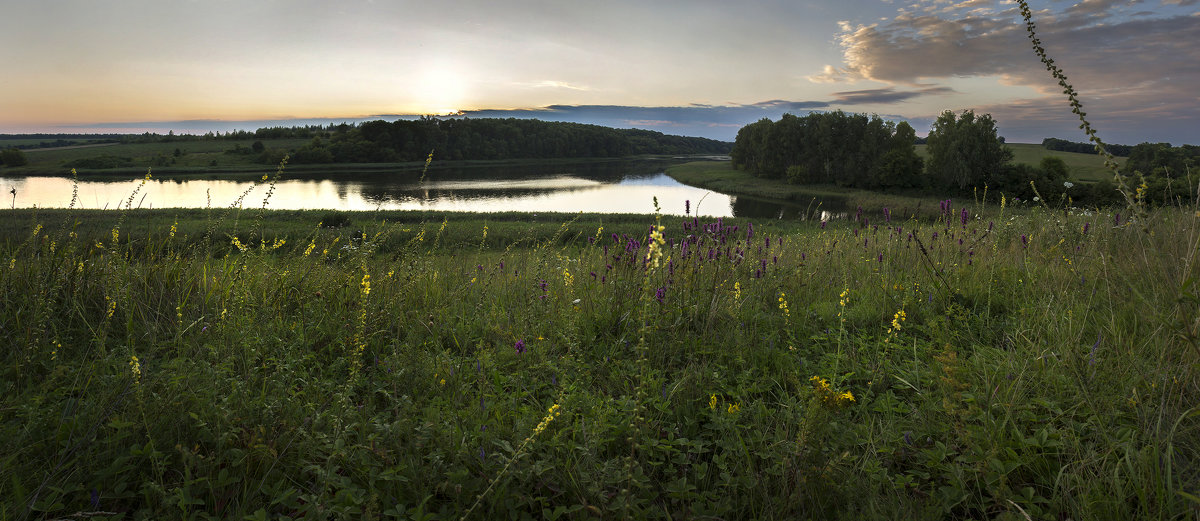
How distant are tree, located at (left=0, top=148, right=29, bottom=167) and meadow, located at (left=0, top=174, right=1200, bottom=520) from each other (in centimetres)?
13863

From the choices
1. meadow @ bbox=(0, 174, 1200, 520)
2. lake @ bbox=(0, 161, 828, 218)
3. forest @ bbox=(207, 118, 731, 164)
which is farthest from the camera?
forest @ bbox=(207, 118, 731, 164)

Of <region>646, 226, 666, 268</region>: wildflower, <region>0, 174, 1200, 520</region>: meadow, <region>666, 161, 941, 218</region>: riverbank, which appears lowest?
<region>0, 174, 1200, 520</region>: meadow

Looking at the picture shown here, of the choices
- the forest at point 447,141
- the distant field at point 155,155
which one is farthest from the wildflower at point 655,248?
the distant field at point 155,155

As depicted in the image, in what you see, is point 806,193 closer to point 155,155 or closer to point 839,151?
point 839,151

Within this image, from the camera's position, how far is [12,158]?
9625cm

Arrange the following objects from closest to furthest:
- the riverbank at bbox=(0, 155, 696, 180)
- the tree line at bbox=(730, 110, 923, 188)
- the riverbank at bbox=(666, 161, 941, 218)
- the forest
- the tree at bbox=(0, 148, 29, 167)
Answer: the riverbank at bbox=(666, 161, 941, 218), the tree line at bbox=(730, 110, 923, 188), the riverbank at bbox=(0, 155, 696, 180), the tree at bbox=(0, 148, 29, 167), the forest

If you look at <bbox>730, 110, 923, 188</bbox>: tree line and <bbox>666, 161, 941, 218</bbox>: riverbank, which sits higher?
<bbox>730, 110, 923, 188</bbox>: tree line

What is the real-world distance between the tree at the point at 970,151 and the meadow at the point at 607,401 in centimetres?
6429

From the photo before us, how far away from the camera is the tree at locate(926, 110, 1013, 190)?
56375 mm

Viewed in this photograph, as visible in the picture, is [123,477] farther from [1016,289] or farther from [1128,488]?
[1016,289]

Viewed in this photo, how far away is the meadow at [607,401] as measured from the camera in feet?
6.96

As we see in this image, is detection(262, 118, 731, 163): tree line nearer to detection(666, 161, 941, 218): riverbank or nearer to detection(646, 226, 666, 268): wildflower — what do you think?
detection(666, 161, 941, 218): riverbank

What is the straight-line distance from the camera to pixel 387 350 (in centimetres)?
391

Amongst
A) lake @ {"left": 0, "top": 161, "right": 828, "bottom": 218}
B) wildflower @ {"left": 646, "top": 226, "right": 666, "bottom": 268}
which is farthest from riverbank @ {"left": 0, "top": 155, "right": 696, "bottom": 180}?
wildflower @ {"left": 646, "top": 226, "right": 666, "bottom": 268}
